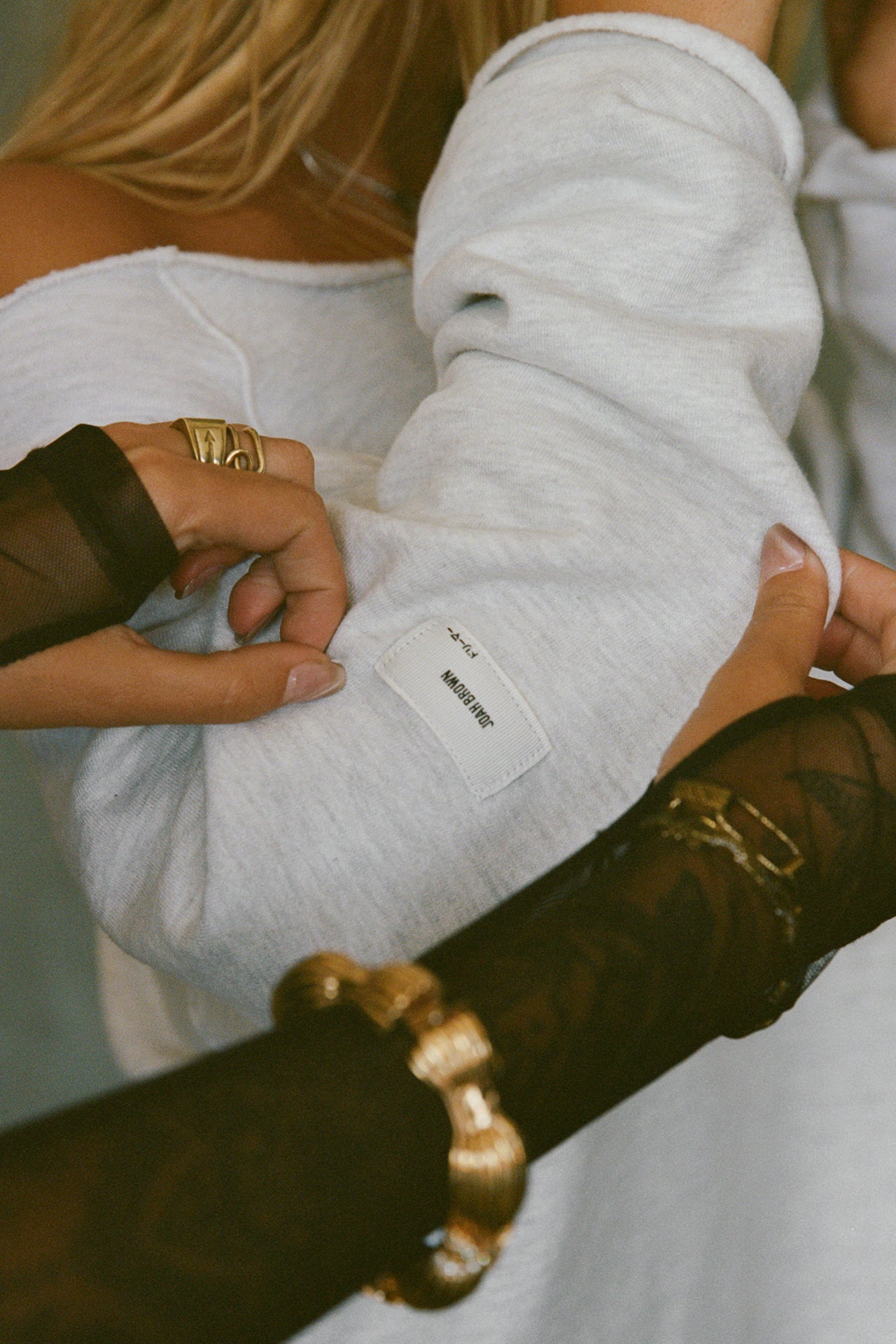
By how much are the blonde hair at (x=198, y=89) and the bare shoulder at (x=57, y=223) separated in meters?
0.04

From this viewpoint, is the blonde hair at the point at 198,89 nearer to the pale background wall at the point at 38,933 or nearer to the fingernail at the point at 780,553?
the pale background wall at the point at 38,933

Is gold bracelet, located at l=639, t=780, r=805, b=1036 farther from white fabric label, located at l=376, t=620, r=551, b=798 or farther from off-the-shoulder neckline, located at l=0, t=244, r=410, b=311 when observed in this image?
off-the-shoulder neckline, located at l=0, t=244, r=410, b=311

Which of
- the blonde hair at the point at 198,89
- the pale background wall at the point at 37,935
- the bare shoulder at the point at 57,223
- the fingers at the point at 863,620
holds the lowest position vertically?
the pale background wall at the point at 37,935

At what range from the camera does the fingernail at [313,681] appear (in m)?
0.47

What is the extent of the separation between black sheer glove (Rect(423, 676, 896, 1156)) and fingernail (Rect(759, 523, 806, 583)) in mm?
98

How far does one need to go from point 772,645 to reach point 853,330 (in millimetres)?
377

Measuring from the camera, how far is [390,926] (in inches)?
18.0

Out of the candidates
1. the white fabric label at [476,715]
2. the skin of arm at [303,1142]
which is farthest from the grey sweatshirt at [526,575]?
the skin of arm at [303,1142]

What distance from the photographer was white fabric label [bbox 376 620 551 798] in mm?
441

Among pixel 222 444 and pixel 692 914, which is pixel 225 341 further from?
pixel 692 914

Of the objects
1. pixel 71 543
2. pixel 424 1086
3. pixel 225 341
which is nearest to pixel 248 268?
pixel 225 341

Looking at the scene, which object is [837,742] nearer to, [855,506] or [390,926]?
[390,926]

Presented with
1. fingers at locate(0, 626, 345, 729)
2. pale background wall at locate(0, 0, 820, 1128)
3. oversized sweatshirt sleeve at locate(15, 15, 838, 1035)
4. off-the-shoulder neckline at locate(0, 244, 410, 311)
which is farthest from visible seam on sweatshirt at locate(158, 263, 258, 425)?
pale background wall at locate(0, 0, 820, 1128)

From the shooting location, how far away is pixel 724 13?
1.84 feet
